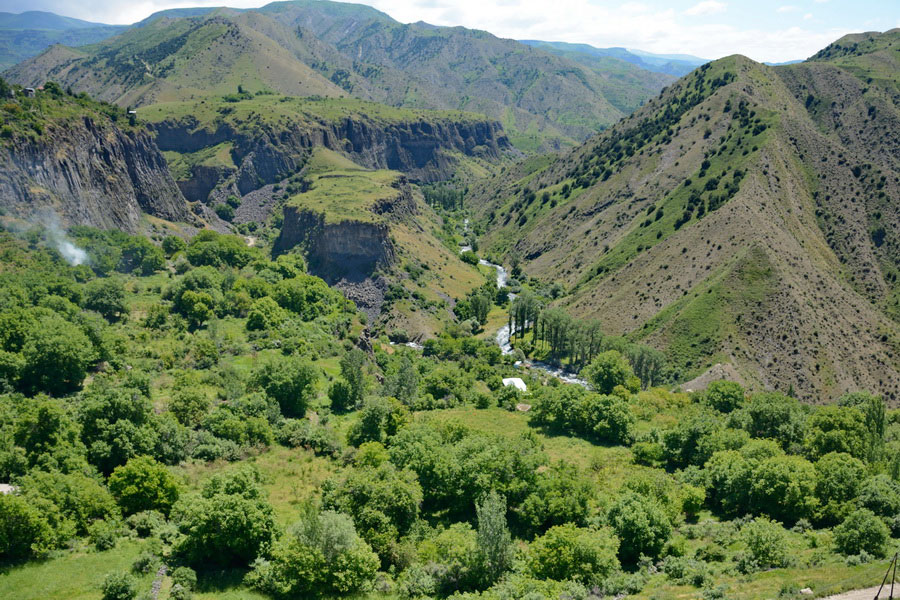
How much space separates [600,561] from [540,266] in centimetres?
15381

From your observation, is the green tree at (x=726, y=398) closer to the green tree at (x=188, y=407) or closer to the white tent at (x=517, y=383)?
the white tent at (x=517, y=383)

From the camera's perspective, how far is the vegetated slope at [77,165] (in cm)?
11569

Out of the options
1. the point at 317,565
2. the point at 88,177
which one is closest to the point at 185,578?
the point at 317,565

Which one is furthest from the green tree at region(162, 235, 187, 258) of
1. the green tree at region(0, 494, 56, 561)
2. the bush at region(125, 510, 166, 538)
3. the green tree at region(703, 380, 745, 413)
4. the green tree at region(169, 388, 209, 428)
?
the green tree at region(703, 380, 745, 413)

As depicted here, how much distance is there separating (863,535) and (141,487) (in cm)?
5795

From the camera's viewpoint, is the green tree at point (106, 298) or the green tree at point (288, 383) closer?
the green tree at point (288, 383)

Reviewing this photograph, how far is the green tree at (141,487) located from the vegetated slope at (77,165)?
8815 cm

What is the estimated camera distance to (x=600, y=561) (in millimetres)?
44594

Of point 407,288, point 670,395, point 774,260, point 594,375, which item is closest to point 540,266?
point 407,288

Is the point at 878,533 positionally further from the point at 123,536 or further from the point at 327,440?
the point at 123,536

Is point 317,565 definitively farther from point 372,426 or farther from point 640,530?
point 372,426

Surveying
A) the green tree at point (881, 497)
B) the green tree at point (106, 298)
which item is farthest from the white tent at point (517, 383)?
the green tree at point (106, 298)

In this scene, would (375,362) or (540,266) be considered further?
(540,266)

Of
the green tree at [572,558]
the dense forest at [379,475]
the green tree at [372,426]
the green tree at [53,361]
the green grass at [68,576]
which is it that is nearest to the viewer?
the green grass at [68,576]
